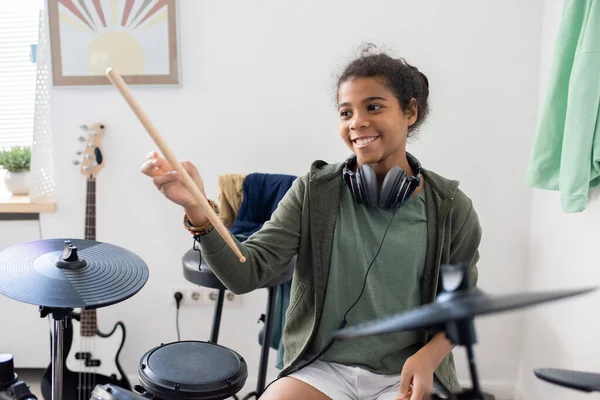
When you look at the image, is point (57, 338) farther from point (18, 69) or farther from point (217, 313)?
point (18, 69)

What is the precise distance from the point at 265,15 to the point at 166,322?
133 cm

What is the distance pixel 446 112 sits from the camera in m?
2.08

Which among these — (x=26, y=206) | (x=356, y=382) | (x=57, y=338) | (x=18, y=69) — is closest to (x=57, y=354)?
(x=57, y=338)

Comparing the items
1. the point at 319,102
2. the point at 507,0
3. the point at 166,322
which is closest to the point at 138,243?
the point at 166,322

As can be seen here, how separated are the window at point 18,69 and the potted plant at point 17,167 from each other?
0.52 ft

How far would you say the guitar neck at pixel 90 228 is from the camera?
2.11 meters

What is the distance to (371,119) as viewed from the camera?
47.4 inches

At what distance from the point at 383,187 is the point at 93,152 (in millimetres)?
1394

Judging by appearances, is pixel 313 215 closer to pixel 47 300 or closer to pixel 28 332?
pixel 47 300

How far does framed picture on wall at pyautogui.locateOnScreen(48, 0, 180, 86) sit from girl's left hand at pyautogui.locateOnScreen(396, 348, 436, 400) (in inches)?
58.6

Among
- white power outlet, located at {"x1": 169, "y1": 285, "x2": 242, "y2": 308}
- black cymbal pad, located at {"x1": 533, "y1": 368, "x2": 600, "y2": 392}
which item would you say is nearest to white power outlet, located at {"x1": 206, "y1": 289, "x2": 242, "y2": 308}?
white power outlet, located at {"x1": 169, "y1": 285, "x2": 242, "y2": 308}

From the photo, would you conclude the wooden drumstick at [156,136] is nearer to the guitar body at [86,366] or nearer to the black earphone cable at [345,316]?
the black earphone cable at [345,316]

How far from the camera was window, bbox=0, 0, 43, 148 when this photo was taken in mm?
2395

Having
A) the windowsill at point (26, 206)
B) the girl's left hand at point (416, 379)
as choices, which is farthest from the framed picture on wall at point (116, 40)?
the girl's left hand at point (416, 379)
